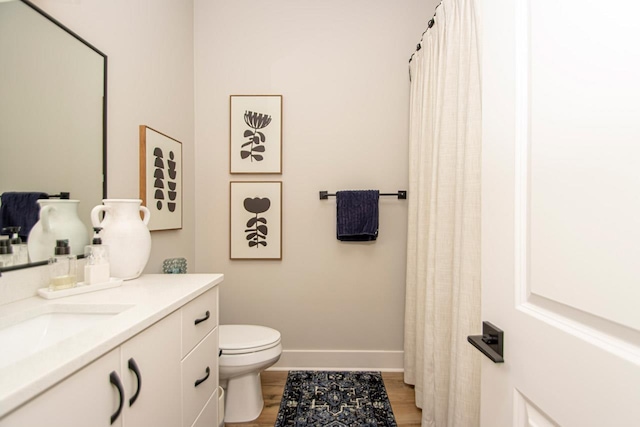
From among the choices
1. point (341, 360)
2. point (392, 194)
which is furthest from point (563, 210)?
point (341, 360)

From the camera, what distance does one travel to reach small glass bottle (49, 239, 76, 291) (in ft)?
Answer: 3.26

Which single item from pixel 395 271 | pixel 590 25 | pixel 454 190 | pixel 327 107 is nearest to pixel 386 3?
pixel 327 107

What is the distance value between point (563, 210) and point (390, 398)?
1814 millimetres

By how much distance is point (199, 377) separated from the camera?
115cm

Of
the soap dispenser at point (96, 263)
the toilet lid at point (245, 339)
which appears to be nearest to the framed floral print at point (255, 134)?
the toilet lid at point (245, 339)

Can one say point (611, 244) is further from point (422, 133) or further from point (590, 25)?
point (422, 133)

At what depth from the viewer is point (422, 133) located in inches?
71.6

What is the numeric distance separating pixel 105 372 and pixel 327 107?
1971mm

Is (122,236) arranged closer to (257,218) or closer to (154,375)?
(154,375)

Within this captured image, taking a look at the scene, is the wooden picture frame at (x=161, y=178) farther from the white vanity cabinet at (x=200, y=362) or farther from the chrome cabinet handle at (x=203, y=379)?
the chrome cabinet handle at (x=203, y=379)

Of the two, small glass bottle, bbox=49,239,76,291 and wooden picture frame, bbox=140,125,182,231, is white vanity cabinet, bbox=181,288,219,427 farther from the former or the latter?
wooden picture frame, bbox=140,125,182,231

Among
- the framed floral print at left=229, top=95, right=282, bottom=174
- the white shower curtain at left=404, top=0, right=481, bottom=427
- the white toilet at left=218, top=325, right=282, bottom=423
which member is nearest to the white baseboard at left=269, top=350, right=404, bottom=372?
the white shower curtain at left=404, top=0, right=481, bottom=427

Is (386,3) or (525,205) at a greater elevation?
(386,3)

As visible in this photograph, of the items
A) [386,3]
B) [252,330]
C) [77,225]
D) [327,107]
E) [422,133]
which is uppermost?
[386,3]
